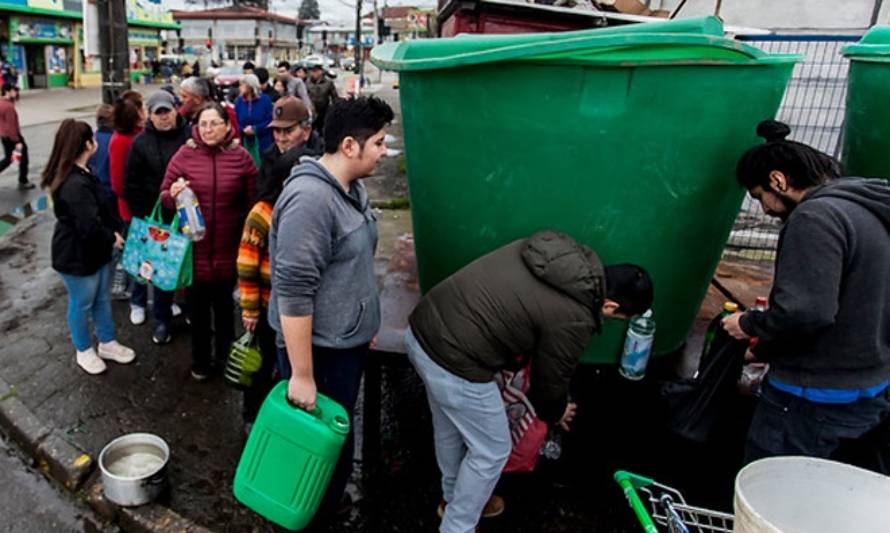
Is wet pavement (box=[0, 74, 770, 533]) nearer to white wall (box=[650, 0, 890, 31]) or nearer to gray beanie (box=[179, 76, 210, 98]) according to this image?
gray beanie (box=[179, 76, 210, 98])

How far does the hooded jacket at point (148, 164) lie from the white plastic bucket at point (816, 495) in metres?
3.34

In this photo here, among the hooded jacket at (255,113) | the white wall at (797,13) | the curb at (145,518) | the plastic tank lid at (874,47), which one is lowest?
the curb at (145,518)

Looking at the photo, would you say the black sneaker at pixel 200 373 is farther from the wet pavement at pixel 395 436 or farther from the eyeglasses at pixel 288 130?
the eyeglasses at pixel 288 130

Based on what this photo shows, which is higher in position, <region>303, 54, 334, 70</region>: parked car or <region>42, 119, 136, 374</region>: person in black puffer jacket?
<region>303, 54, 334, 70</region>: parked car

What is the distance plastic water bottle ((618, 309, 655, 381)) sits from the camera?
2.60m

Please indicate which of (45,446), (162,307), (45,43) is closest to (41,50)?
(45,43)

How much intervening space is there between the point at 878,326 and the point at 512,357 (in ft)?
3.59

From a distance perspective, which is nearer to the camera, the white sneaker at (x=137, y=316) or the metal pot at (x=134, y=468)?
the metal pot at (x=134, y=468)

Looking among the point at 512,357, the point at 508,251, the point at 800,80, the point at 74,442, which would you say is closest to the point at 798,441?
the point at 512,357

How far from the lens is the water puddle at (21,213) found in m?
6.64

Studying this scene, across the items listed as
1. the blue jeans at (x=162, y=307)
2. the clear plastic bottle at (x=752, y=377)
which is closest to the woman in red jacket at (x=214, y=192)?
the blue jeans at (x=162, y=307)

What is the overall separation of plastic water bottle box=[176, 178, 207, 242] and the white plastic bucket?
2.64 metres

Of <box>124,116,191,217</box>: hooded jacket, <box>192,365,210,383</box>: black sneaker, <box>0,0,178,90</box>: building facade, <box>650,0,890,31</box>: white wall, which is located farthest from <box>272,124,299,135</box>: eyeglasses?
<box>0,0,178,90</box>: building facade

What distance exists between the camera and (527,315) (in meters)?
1.95
